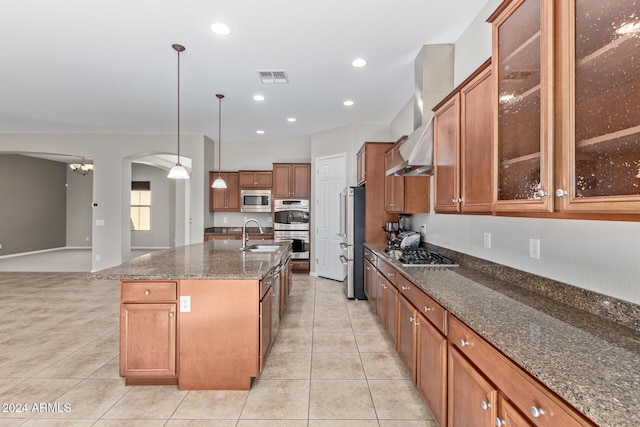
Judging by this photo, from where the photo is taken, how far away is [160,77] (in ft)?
12.3

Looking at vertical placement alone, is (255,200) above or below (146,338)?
above

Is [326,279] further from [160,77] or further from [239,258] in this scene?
[160,77]

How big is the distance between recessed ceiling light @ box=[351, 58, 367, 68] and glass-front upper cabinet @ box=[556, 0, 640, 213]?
2365 millimetres

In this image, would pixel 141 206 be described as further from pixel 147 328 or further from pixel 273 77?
pixel 147 328

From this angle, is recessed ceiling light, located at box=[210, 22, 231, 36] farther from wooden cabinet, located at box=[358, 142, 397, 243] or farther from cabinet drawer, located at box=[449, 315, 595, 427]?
cabinet drawer, located at box=[449, 315, 595, 427]

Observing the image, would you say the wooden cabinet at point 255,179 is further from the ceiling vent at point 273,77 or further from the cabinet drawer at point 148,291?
the cabinet drawer at point 148,291

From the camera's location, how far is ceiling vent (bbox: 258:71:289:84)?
365 centimetres

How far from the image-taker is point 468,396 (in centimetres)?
136

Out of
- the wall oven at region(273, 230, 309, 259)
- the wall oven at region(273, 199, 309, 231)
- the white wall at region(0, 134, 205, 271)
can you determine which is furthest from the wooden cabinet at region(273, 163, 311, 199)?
the white wall at region(0, 134, 205, 271)

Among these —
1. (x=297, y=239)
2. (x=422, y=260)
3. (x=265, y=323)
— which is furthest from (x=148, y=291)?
(x=297, y=239)

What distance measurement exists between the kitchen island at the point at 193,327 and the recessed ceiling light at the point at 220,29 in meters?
2.12

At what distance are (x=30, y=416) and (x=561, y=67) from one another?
3483 mm

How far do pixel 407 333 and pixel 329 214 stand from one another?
12.5 feet

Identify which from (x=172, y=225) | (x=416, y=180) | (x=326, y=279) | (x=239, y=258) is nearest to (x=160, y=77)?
(x=239, y=258)
